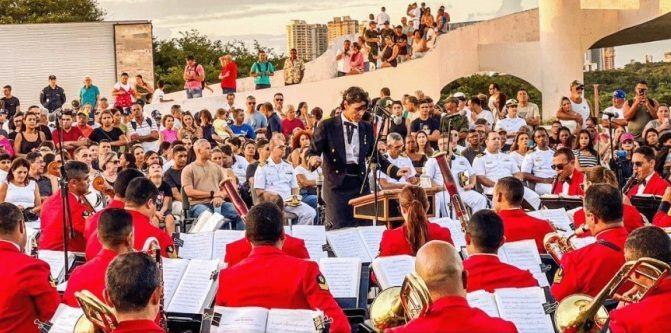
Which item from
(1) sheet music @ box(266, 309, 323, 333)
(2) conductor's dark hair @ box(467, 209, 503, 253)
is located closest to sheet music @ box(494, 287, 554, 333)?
(2) conductor's dark hair @ box(467, 209, 503, 253)

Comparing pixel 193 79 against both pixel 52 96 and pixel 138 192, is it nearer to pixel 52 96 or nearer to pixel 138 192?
pixel 52 96

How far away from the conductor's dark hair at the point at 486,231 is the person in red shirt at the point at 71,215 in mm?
3758

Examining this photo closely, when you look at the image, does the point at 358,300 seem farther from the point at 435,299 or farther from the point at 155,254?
the point at 435,299

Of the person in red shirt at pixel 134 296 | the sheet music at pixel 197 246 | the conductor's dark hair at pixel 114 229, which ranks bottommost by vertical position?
the sheet music at pixel 197 246

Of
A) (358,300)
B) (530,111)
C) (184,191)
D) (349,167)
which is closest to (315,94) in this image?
(530,111)

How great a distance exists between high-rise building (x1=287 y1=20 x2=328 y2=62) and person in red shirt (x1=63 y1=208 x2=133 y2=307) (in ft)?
117

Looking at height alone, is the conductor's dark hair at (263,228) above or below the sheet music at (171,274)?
above

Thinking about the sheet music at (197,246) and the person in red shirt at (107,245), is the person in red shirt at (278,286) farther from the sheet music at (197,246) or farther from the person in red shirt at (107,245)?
the sheet music at (197,246)

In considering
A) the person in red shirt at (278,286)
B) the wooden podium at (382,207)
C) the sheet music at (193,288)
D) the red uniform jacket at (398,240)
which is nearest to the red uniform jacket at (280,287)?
the person in red shirt at (278,286)

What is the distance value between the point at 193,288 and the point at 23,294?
1.02 meters

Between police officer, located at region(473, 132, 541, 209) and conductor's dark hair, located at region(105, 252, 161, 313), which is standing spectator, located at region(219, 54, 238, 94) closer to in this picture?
police officer, located at region(473, 132, 541, 209)

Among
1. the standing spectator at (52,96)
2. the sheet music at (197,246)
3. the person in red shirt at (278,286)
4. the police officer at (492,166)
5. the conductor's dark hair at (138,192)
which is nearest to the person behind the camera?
the person in red shirt at (278,286)

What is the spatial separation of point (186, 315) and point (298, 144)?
408 inches

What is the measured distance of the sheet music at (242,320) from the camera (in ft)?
19.9
